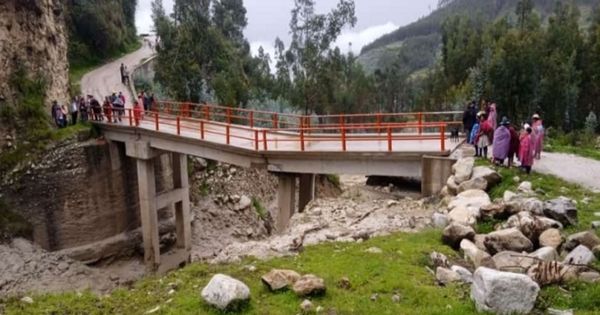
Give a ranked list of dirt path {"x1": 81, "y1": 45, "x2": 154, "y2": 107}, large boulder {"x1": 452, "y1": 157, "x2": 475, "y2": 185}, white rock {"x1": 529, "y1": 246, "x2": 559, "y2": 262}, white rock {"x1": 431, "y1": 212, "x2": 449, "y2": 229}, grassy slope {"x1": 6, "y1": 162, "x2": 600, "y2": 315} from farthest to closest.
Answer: dirt path {"x1": 81, "y1": 45, "x2": 154, "y2": 107}
large boulder {"x1": 452, "y1": 157, "x2": 475, "y2": 185}
white rock {"x1": 431, "y1": 212, "x2": 449, "y2": 229}
white rock {"x1": 529, "y1": 246, "x2": 559, "y2": 262}
grassy slope {"x1": 6, "y1": 162, "x2": 600, "y2": 315}

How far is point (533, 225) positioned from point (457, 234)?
146 cm

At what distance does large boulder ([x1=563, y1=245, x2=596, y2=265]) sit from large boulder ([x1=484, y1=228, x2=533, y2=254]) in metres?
0.85

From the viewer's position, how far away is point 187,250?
28328mm

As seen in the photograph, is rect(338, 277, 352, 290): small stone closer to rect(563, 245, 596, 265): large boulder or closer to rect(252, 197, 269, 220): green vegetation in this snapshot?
rect(563, 245, 596, 265): large boulder

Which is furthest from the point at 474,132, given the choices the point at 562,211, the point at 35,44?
the point at 35,44

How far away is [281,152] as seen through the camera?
766 inches

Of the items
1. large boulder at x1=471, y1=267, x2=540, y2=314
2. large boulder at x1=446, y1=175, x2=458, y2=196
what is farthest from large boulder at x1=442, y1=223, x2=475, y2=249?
large boulder at x1=446, y1=175, x2=458, y2=196

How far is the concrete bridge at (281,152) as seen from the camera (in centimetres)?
1814

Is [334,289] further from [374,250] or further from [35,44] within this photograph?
[35,44]

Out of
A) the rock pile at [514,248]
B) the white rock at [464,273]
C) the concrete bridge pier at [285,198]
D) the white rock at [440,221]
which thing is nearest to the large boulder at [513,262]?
the rock pile at [514,248]

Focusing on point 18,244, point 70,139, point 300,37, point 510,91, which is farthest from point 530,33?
point 18,244

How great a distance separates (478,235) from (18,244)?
739 inches

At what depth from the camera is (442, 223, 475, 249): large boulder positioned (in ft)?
36.0

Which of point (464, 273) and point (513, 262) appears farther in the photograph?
point (464, 273)
